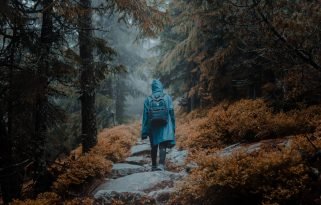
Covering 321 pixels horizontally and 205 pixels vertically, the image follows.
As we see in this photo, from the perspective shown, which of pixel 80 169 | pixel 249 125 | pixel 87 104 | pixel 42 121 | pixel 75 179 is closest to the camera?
pixel 42 121

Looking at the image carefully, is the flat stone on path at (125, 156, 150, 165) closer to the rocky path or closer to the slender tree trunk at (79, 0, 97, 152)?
the rocky path

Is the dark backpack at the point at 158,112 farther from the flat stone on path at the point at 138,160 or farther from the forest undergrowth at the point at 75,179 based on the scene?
the flat stone on path at the point at 138,160

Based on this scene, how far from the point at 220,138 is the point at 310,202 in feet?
19.9

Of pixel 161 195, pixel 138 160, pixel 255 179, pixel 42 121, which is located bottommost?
pixel 138 160

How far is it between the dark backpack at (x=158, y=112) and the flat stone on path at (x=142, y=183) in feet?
4.85

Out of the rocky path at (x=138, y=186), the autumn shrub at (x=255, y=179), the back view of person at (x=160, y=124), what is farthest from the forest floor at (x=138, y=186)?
the autumn shrub at (x=255, y=179)

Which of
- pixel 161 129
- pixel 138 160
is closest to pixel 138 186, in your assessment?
pixel 161 129

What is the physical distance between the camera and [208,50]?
1536 cm

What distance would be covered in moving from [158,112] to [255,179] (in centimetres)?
466

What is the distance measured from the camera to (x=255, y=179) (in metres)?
5.12

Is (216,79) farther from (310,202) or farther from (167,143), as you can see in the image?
(310,202)

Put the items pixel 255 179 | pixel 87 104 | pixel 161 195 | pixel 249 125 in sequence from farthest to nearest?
1. pixel 87 104
2. pixel 249 125
3. pixel 161 195
4. pixel 255 179

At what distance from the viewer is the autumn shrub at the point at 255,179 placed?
4.79m

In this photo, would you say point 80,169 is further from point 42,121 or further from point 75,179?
point 42,121
